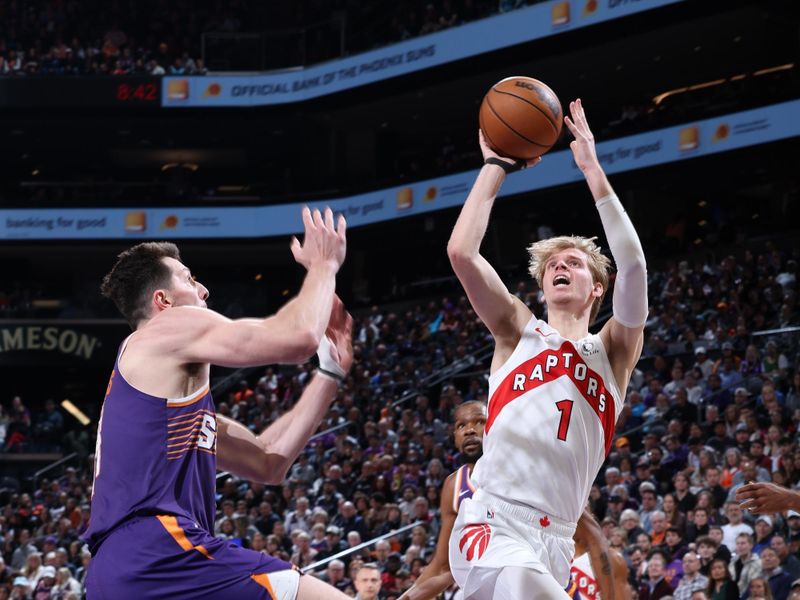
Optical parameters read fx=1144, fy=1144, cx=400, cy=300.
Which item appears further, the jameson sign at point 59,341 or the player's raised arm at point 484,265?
the jameson sign at point 59,341

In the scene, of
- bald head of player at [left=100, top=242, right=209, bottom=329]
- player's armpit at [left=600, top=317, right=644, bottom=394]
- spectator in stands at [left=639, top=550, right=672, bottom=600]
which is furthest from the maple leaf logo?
spectator in stands at [left=639, top=550, right=672, bottom=600]

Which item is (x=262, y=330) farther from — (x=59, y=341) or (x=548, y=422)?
(x=59, y=341)

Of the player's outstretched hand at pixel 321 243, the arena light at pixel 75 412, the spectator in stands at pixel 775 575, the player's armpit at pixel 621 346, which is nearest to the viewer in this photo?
the player's outstretched hand at pixel 321 243

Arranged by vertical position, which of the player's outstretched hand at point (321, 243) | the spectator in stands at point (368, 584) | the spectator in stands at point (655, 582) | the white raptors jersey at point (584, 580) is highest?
the player's outstretched hand at point (321, 243)

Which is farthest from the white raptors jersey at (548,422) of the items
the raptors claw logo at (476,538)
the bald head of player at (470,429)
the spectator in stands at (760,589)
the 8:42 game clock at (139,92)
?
the 8:42 game clock at (139,92)

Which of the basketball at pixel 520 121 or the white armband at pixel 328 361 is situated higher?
the basketball at pixel 520 121

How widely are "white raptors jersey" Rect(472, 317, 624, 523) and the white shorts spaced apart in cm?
5

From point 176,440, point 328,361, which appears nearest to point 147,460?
point 176,440

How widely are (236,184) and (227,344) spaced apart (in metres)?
33.6

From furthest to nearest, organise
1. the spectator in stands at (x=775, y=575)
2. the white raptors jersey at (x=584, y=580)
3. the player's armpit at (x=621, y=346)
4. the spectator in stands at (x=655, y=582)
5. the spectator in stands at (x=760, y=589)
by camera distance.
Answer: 1. the spectator in stands at (x=655, y=582)
2. the spectator in stands at (x=775, y=575)
3. the spectator in stands at (x=760, y=589)
4. the white raptors jersey at (x=584, y=580)
5. the player's armpit at (x=621, y=346)

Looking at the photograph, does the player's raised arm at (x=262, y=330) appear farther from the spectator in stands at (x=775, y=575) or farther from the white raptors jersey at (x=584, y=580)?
the spectator in stands at (x=775, y=575)

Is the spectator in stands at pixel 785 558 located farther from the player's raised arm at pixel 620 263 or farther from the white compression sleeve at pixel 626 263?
the white compression sleeve at pixel 626 263

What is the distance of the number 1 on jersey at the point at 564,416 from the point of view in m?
4.63

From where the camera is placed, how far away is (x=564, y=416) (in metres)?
4.66
